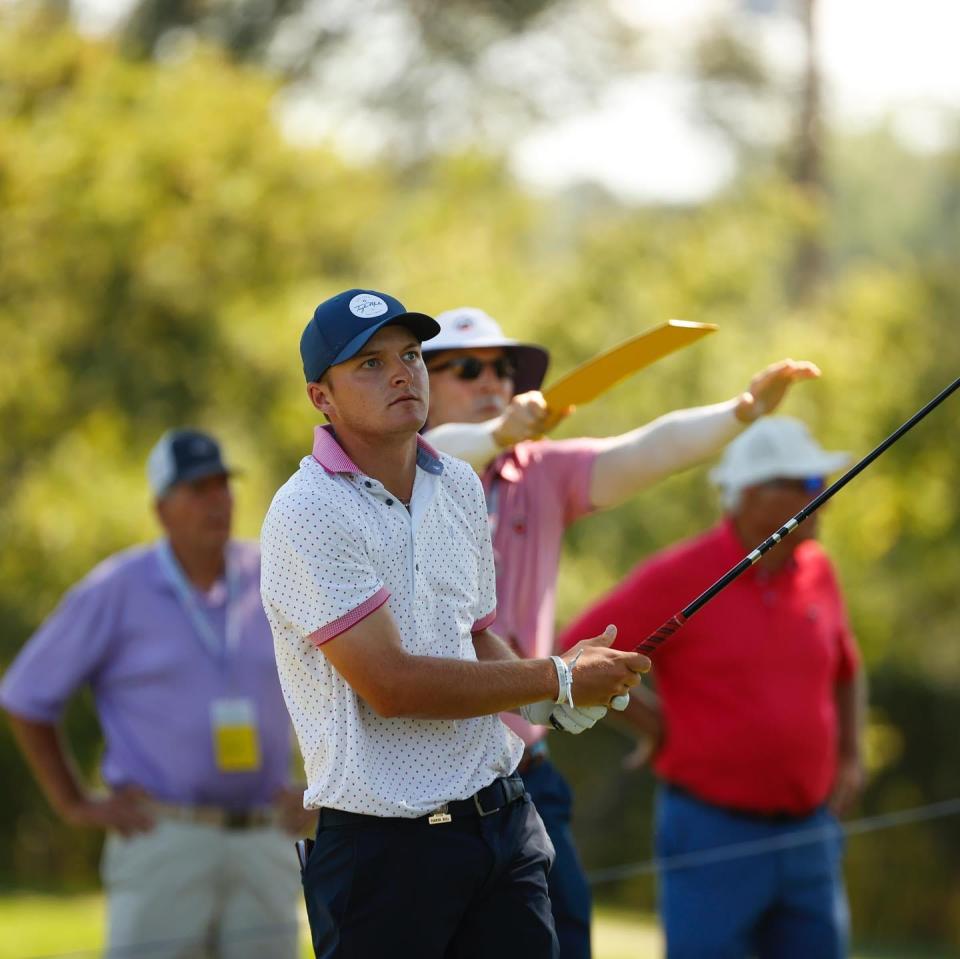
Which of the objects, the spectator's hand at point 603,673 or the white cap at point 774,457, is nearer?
the spectator's hand at point 603,673

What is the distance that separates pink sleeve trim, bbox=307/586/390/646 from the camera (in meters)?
3.11

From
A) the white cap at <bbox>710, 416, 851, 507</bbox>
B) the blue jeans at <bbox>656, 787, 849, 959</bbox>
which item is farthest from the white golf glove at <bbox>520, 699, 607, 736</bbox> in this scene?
the white cap at <bbox>710, 416, 851, 507</bbox>

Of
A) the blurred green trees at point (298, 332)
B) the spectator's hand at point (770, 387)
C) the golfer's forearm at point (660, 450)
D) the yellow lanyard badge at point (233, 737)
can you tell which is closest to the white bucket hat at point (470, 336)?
the golfer's forearm at point (660, 450)

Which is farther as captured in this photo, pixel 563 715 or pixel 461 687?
pixel 563 715

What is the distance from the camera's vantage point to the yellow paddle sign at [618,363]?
13.7 feet

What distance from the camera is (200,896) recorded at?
5.83 meters

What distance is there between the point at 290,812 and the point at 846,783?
1865 millimetres

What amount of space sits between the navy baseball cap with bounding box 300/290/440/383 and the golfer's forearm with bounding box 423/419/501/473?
0.87 meters

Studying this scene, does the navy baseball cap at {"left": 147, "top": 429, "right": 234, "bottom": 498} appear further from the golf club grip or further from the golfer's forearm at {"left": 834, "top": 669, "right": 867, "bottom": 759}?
the golf club grip

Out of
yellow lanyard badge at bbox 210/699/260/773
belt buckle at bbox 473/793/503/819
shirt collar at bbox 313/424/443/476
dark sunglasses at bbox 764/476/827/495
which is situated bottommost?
belt buckle at bbox 473/793/503/819

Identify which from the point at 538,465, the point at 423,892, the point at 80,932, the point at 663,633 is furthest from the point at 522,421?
the point at 80,932

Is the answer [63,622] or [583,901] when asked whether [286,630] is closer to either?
[583,901]

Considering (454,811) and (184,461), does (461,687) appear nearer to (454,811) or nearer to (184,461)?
(454,811)

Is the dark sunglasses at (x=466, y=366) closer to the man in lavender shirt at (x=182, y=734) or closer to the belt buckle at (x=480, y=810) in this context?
the belt buckle at (x=480, y=810)
